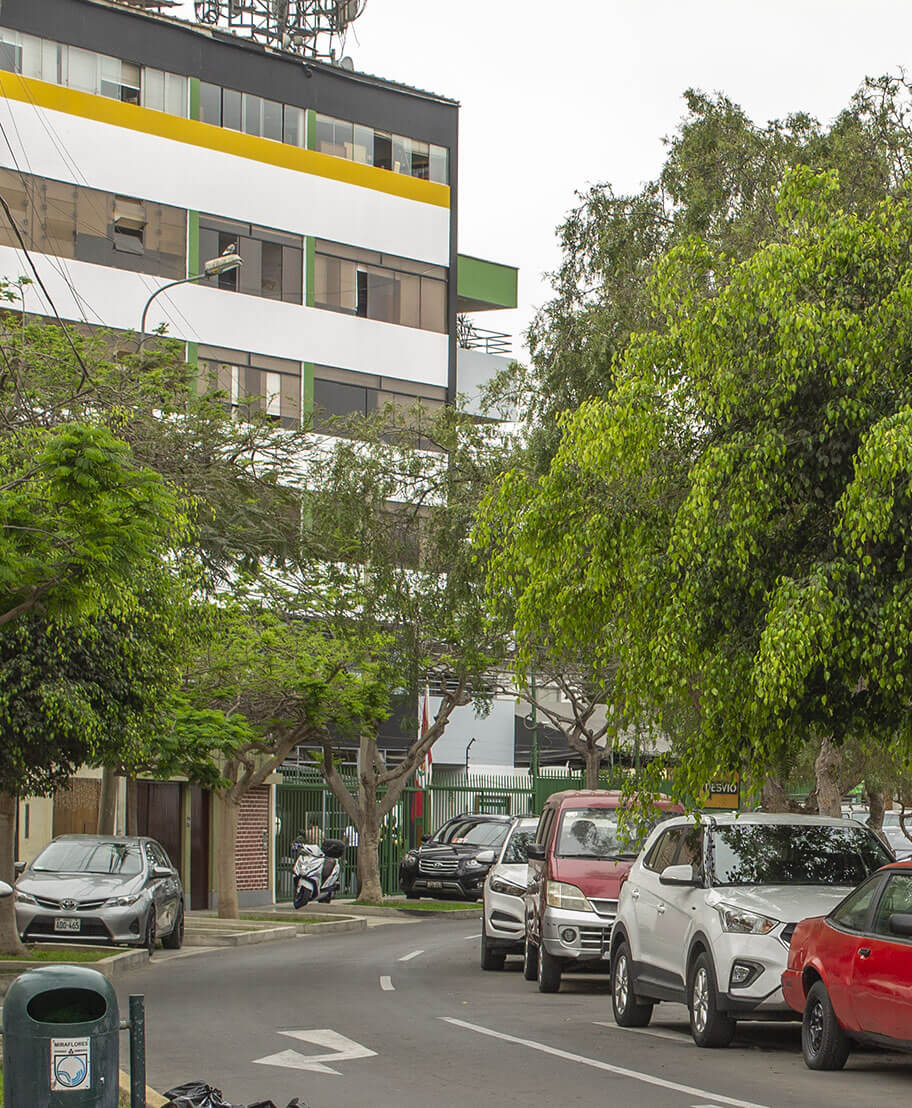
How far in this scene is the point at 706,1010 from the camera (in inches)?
517

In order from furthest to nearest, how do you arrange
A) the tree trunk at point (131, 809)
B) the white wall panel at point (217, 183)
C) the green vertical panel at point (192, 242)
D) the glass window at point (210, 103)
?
the glass window at point (210, 103) → the green vertical panel at point (192, 242) → the white wall panel at point (217, 183) → the tree trunk at point (131, 809)

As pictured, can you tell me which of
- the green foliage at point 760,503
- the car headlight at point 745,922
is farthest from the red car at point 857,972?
the green foliage at point 760,503

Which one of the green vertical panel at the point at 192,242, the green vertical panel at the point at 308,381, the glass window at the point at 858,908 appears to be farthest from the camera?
the green vertical panel at the point at 308,381

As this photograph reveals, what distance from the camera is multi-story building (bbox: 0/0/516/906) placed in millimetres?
41031

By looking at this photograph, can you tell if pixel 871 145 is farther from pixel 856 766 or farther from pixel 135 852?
pixel 856 766

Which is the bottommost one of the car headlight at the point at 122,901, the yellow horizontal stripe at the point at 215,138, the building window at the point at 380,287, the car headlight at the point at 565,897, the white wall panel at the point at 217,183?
the car headlight at the point at 122,901

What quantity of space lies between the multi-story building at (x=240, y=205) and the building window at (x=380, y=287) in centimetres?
5

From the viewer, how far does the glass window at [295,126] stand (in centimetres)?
4597

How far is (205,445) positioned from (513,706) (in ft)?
129

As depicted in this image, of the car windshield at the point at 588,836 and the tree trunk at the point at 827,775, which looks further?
the tree trunk at the point at 827,775

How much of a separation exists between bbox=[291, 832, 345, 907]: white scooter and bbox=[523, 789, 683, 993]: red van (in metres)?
17.0

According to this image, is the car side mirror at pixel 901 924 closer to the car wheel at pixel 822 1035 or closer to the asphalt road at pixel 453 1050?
the asphalt road at pixel 453 1050

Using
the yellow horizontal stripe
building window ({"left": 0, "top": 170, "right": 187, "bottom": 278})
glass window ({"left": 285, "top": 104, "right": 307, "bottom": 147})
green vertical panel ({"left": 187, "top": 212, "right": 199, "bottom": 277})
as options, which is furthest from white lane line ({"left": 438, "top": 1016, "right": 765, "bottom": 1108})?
glass window ({"left": 285, "top": 104, "right": 307, "bottom": 147})

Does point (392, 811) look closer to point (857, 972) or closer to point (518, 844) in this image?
point (518, 844)
